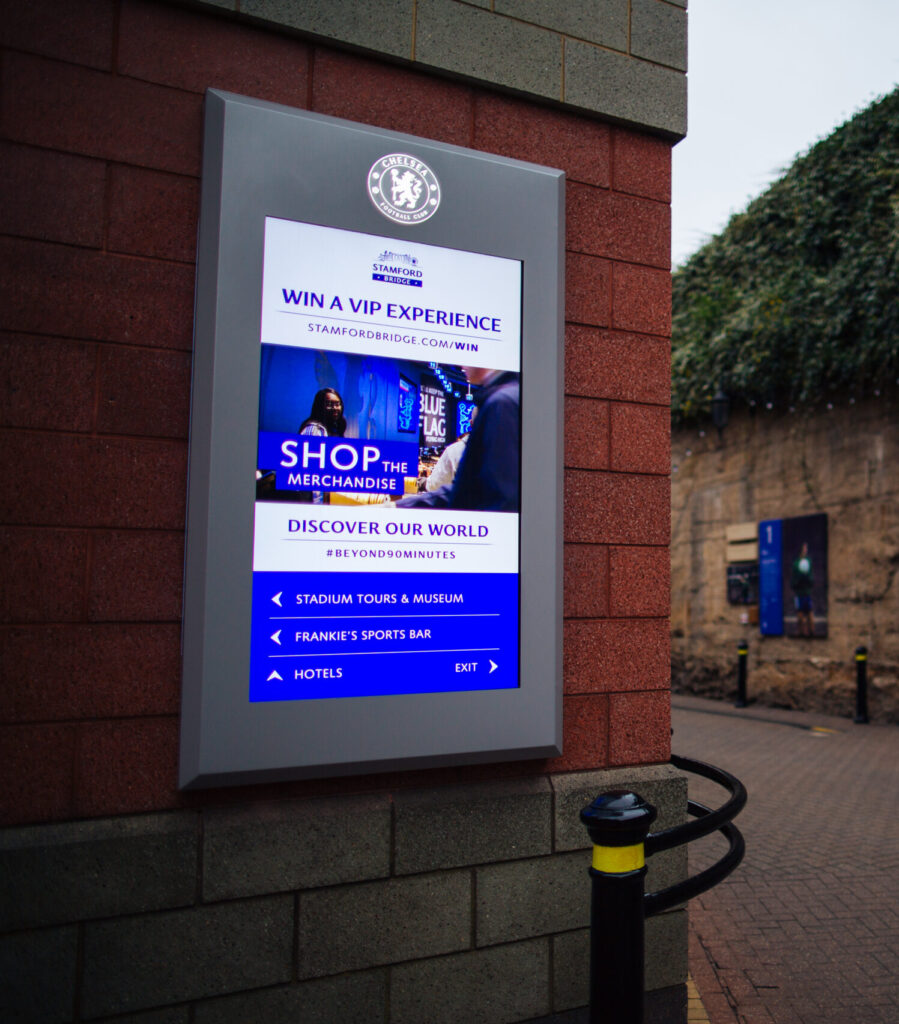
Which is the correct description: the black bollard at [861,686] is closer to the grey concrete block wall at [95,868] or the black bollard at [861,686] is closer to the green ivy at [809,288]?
the green ivy at [809,288]

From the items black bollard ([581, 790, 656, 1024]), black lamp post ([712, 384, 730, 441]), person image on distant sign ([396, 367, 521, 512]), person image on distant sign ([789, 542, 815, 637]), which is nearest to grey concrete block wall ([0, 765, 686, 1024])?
black bollard ([581, 790, 656, 1024])

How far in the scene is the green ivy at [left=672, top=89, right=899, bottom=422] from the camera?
1159 cm

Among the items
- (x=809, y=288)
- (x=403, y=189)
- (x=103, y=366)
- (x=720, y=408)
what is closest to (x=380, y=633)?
(x=103, y=366)

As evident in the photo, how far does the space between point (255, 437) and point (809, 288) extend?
11.9 meters

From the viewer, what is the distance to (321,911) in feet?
9.14

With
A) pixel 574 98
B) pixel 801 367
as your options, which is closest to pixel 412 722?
pixel 574 98

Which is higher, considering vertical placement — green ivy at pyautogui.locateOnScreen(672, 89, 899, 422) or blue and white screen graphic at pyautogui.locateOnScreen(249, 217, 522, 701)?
green ivy at pyautogui.locateOnScreen(672, 89, 899, 422)

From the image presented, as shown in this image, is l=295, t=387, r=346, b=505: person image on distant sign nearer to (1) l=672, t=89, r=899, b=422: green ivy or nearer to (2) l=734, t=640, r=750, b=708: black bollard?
(1) l=672, t=89, r=899, b=422: green ivy

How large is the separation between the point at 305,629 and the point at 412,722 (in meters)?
0.49

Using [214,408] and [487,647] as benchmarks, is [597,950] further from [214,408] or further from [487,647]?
[214,408]

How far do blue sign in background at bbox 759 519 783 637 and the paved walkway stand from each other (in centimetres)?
399

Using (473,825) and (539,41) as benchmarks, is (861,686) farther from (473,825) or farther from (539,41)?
(539,41)

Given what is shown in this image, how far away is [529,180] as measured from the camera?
3227 millimetres

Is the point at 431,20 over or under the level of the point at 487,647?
over
